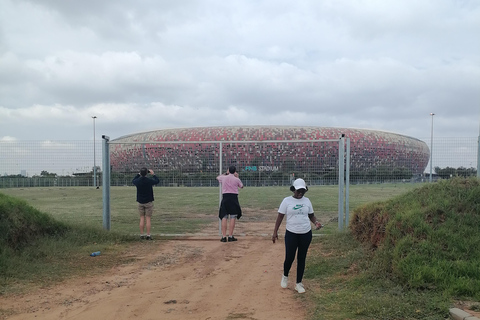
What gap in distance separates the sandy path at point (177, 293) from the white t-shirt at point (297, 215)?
82cm

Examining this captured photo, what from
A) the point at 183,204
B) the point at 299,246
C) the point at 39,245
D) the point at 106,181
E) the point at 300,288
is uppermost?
the point at 106,181

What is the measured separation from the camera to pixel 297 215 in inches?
195

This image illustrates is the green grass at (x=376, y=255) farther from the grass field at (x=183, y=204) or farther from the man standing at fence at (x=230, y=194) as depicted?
the man standing at fence at (x=230, y=194)

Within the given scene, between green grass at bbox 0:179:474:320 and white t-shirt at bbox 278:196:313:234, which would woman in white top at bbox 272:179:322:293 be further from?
green grass at bbox 0:179:474:320

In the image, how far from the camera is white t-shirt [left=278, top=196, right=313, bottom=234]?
4.92 meters

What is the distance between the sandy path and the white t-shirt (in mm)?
820

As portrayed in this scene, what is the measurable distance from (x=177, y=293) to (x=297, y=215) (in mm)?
1834

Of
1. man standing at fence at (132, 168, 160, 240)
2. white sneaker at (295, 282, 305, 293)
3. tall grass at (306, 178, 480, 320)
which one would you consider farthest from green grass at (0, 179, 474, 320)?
man standing at fence at (132, 168, 160, 240)

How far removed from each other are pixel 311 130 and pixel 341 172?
2513 inches

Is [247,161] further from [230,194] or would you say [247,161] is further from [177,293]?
[177,293]

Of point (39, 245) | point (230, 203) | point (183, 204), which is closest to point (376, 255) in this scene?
point (230, 203)

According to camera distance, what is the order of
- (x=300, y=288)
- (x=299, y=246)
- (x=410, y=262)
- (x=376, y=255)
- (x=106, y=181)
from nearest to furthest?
(x=410, y=262), (x=300, y=288), (x=299, y=246), (x=376, y=255), (x=106, y=181)

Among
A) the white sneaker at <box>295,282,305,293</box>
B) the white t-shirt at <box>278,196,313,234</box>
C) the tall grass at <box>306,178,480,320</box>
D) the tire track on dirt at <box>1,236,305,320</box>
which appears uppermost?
the white t-shirt at <box>278,196,313,234</box>

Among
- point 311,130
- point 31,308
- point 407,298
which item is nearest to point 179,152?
point 31,308
